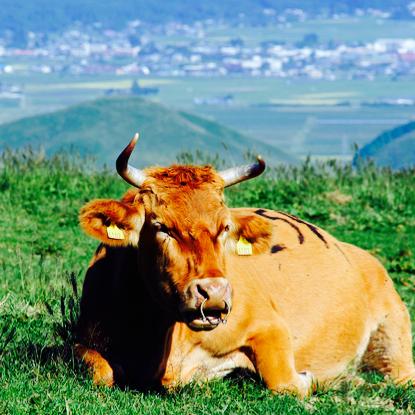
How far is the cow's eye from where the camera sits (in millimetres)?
6699

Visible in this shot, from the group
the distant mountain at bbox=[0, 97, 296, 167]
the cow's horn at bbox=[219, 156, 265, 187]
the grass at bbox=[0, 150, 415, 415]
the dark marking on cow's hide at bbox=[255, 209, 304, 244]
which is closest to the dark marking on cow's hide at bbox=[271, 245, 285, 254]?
the dark marking on cow's hide at bbox=[255, 209, 304, 244]

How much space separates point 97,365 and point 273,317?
1.24 metres

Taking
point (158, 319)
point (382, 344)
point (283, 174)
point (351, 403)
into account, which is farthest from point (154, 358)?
point (283, 174)

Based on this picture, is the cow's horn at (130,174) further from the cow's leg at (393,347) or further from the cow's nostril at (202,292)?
the cow's leg at (393,347)

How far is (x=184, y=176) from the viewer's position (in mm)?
6867

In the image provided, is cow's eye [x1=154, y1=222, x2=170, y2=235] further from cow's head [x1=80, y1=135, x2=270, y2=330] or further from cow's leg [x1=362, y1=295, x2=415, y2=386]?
cow's leg [x1=362, y1=295, x2=415, y2=386]

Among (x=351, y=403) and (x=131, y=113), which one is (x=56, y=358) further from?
(x=131, y=113)

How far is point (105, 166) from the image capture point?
18047 mm

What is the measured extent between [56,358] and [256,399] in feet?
4.42

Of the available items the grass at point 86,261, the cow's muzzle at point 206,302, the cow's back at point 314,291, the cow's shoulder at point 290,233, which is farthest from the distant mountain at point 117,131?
the cow's muzzle at point 206,302

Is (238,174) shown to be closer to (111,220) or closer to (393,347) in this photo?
(111,220)

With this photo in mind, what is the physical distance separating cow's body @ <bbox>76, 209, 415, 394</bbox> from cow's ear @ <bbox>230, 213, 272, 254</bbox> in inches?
1.8

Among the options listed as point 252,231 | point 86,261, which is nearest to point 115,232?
point 252,231

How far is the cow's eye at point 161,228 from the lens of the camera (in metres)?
6.70
